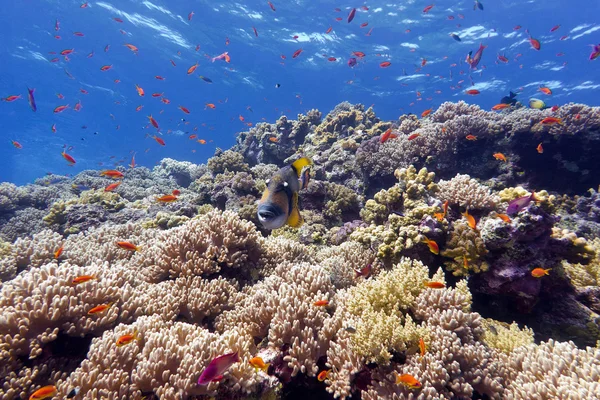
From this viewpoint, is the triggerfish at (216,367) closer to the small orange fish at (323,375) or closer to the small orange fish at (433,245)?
the small orange fish at (323,375)

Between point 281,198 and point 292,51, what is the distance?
41.1 meters

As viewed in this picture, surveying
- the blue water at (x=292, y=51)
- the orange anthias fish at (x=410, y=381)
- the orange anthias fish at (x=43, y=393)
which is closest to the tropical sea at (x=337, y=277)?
the orange anthias fish at (x=410, y=381)

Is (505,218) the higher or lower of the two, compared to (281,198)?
lower

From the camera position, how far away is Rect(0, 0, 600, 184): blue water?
86.7ft

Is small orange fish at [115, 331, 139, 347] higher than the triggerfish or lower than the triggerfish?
higher

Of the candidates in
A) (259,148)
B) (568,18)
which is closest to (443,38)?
(568,18)

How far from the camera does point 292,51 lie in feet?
125

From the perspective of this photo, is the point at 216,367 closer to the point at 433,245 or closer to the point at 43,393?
the point at 43,393

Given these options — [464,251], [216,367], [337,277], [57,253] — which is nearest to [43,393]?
[216,367]

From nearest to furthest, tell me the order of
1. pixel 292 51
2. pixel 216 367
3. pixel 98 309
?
pixel 216 367 → pixel 98 309 → pixel 292 51

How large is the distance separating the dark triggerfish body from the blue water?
17.2 meters

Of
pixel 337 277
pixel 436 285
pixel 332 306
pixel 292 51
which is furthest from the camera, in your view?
pixel 292 51

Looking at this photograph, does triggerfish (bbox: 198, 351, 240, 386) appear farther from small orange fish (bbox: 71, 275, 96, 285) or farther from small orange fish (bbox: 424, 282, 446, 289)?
small orange fish (bbox: 424, 282, 446, 289)

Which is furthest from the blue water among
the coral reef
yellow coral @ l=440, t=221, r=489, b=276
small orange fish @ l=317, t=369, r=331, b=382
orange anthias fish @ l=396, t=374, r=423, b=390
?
orange anthias fish @ l=396, t=374, r=423, b=390
